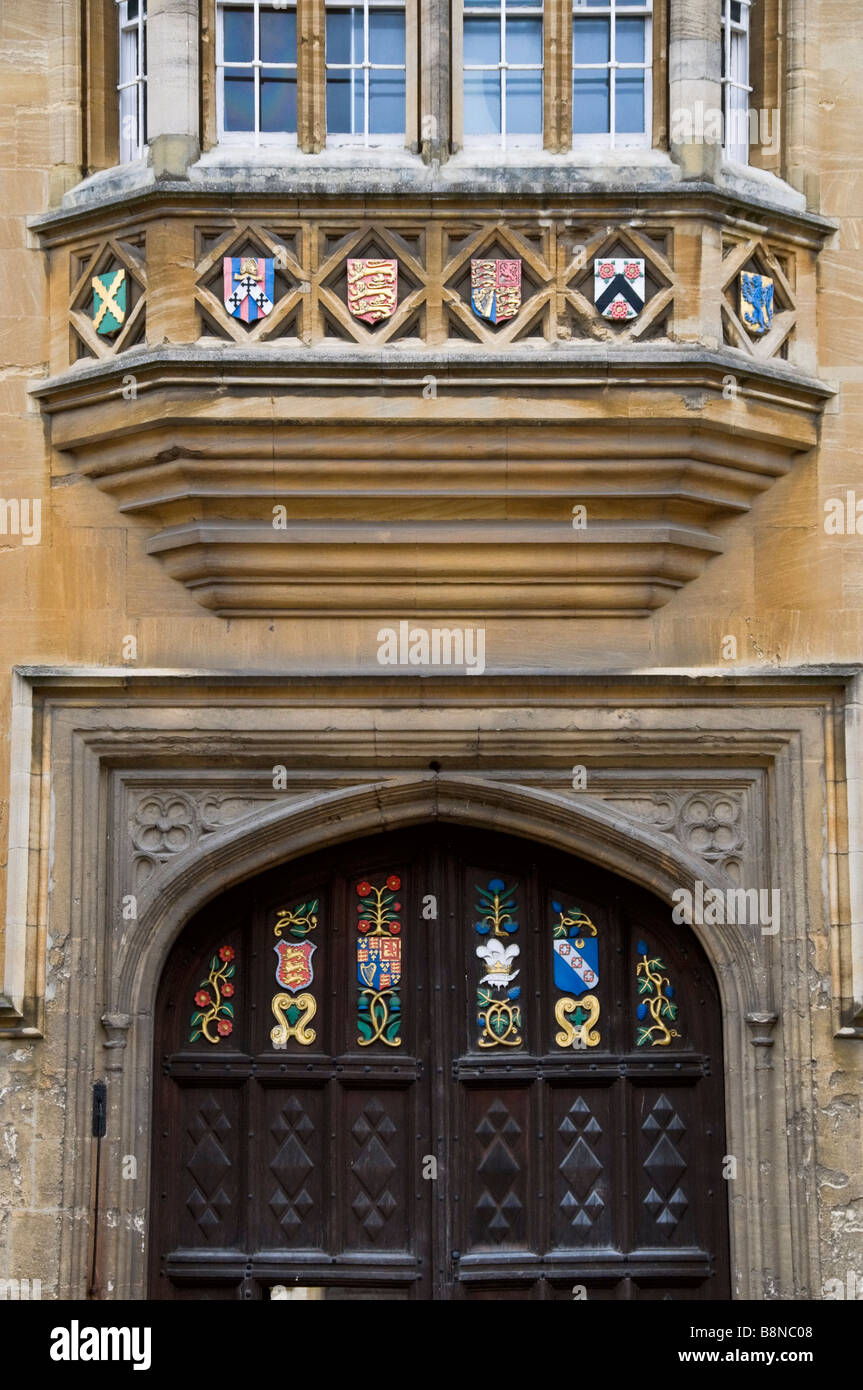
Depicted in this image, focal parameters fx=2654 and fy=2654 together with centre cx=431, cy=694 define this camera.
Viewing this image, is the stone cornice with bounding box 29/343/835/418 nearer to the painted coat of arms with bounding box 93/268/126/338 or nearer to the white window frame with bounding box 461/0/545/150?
the painted coat of arms with bounding box 93/268/126/338

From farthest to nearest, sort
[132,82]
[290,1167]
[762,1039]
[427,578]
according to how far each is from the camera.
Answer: [132,82], [290,1167], [427,578], [762,1039]

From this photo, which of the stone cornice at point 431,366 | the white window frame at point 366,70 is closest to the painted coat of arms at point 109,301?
the stone cornice at point 431,366

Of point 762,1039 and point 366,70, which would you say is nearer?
point 762,1039

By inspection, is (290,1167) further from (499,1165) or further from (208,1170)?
(499,1165)

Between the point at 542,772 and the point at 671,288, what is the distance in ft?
7.04

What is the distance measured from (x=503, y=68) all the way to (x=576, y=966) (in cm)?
397

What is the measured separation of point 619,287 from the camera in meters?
11.2

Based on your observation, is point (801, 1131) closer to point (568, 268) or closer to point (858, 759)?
point (858, 759)

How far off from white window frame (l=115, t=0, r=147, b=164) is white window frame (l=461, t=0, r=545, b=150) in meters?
1.42

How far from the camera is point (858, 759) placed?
11.3 meters

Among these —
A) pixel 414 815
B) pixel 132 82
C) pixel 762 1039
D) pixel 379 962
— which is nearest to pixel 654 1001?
pixel 762 1039

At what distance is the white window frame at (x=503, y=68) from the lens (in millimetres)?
11602

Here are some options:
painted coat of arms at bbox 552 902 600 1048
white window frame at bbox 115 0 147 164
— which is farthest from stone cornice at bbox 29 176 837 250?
painted coat of arms at bbox 552 902 600 1048

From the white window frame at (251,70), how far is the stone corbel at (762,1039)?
4.29m
